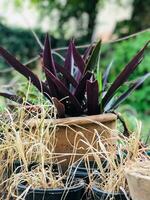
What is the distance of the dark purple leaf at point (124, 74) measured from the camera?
1666 mm

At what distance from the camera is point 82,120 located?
1.57 meters

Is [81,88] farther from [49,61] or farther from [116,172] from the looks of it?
[116,172]

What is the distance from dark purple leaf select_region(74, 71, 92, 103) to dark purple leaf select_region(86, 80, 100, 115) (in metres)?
0.06

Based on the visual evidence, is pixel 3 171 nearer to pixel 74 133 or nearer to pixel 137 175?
pixel 74 133

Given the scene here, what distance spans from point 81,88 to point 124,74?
0.16 m

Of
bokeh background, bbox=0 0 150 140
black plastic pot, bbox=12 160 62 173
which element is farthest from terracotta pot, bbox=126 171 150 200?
bokeh background, bbox=0 0 150 140

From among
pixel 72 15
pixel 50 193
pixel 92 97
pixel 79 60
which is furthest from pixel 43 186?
pixel 72 15

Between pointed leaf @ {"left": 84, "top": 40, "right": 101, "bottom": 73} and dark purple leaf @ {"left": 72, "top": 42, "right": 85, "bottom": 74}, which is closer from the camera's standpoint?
pointed leaf @ {"left": 84, "top": 40, "right": 101, "bottom": 73}

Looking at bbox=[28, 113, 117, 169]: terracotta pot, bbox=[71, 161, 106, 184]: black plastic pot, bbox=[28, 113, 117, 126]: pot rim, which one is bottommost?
bbox=[71, 161, 106, 184]: black plastic pot

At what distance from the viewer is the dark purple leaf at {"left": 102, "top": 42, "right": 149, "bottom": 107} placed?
1.67m

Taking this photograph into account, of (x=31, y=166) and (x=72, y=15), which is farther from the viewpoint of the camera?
(x=72, y=15)

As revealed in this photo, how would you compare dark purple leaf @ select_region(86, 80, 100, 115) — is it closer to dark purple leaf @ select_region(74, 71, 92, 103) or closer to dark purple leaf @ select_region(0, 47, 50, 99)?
dark purple leaf @ select_region(74, 71, 92, 103)

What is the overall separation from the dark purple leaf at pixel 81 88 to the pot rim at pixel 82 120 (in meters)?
0.12

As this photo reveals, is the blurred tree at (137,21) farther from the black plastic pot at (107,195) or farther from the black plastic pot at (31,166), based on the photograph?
the black plastic pot at (107,195)
